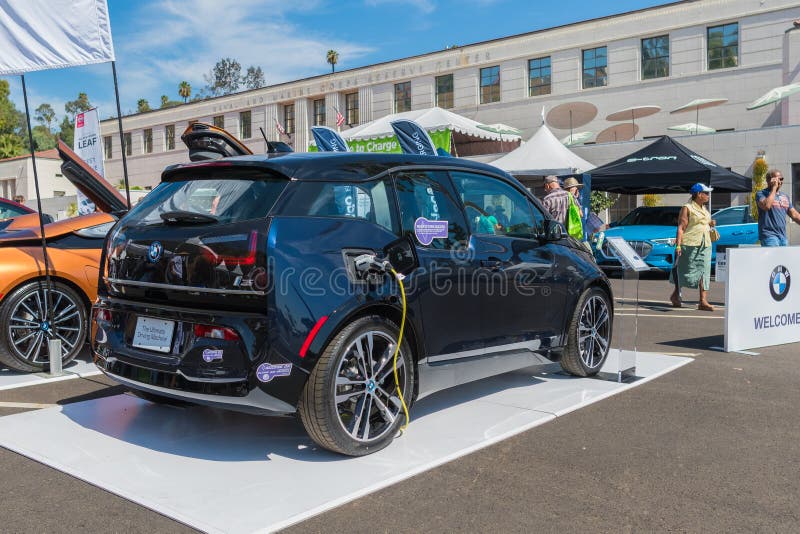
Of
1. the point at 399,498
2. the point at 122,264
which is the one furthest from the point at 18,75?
the point at 399,498

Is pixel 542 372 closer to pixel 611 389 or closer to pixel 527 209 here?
pixel 611 389

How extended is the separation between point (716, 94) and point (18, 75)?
26641 millimetres

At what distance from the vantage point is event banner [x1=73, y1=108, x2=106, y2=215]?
1272 cm

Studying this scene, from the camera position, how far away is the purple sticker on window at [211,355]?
3.39 m

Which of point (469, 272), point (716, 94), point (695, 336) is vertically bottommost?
point (695, 336)

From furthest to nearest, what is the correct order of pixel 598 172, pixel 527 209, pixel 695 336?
pixel 598 172
pixel 695 336
pixel 527 209

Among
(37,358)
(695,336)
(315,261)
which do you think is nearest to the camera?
(315,261)

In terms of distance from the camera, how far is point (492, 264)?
14.8 ft

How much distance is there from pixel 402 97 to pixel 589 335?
31.6 metres

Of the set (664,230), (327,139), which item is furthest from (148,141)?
(664,230)

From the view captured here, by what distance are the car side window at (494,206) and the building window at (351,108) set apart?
33323 mm

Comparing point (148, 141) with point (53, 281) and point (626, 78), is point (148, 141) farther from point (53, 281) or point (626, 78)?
point (53, 281)

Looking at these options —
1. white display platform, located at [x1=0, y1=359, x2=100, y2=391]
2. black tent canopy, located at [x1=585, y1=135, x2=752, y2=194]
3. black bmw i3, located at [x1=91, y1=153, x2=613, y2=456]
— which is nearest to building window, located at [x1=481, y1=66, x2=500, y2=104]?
black tent canopy, located at [x1=585, y1=135, x2=752, y2=194]

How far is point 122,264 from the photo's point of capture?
3.91m
